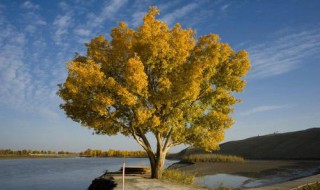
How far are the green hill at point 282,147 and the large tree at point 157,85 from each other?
4551 centimetres

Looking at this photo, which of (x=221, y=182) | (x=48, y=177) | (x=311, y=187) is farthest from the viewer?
(x=48, y=177)

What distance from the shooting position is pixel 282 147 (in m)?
78.4

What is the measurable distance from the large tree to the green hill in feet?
149

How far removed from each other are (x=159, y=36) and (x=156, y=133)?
7.32 m

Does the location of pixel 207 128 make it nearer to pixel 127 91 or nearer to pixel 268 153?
pixel 127 91

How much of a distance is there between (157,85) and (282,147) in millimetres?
61038

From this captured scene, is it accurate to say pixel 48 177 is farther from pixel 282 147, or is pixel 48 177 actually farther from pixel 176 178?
pixel 282 147

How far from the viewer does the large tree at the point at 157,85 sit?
23.0 metres

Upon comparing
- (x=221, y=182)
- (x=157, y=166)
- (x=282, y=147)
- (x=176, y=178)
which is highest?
(x=282, y=147)

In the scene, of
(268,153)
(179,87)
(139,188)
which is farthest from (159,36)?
(268,153)

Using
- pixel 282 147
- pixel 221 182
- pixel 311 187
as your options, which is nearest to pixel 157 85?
pixel 221 182

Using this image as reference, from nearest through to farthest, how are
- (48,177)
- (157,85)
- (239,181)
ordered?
(157,85) < (239,181) < (48,177)

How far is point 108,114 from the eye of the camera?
79.3 feet

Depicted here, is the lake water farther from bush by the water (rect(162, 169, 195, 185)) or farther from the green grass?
the green grass
